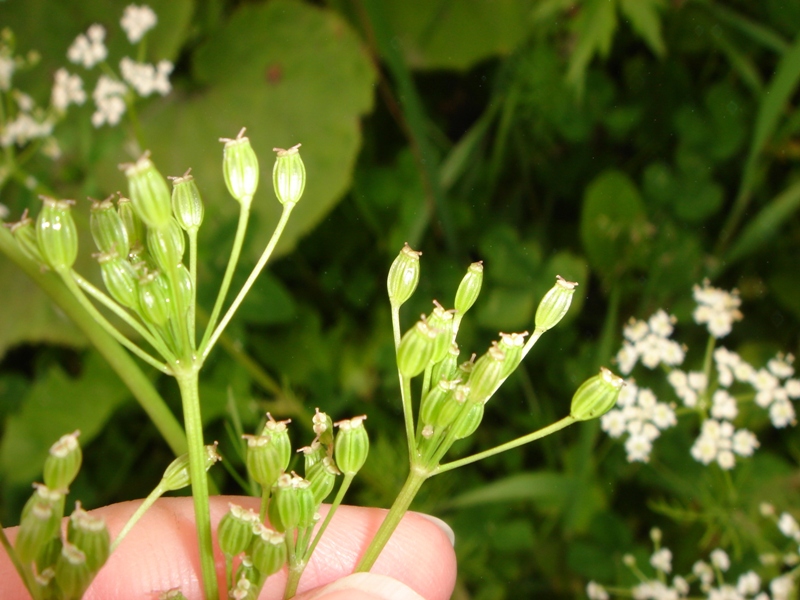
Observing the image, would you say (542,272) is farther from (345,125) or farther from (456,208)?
(345,125)

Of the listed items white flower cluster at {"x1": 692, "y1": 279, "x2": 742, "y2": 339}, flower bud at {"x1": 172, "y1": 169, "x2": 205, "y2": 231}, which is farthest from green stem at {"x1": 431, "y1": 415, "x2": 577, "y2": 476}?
white flower cluster at {"x1": 692, "y1": 279, "x2": 742, "y2": 339}

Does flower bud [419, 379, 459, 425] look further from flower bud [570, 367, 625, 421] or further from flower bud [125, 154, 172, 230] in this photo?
flower bud [125, 154, 172, 230]

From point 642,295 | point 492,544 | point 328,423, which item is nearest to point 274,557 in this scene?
point 328,423

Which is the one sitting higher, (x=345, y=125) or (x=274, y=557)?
(x=274, y=557)

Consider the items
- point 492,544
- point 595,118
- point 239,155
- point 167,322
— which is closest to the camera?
point 167,322

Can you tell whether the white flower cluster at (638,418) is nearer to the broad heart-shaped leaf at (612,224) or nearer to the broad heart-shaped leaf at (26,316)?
the broad heart-shaped leaf at (612,224)

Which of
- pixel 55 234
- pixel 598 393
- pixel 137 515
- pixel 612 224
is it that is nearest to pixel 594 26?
pixel 612 224

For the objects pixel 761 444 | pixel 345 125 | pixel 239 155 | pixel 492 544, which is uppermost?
pixel 239 155
